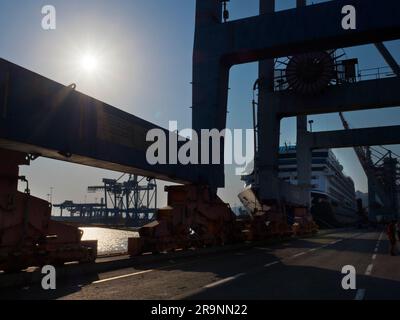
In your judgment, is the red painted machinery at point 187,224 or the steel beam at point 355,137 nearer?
the red painted machinery at point 187,224

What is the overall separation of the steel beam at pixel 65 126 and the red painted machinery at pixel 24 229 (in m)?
0.76

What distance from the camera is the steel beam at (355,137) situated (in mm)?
49094

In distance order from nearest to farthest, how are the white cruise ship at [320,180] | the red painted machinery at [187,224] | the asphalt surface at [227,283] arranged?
the asphalt surface at [227,283] < the red painted machinery at [187,224] < the white cruise ship at [320,180]

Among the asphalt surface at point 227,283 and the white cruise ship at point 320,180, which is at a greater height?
the white cruise ship at point 320,180

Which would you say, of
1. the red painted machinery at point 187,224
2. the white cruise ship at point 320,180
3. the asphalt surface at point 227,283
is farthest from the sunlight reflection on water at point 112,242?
the white cruise ship at point 320,180

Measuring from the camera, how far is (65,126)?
39.9 feet

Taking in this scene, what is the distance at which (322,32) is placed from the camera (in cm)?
2072

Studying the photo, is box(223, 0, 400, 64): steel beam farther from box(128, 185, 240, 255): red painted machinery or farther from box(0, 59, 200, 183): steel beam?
box(0, 59, 200, 183): steel beam

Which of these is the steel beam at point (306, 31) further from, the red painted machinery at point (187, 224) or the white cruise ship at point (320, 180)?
the white cruise ship at point (320, 180)

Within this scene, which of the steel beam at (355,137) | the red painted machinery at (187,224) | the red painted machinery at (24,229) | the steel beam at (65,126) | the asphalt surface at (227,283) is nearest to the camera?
the asphalt surface at (227,283)

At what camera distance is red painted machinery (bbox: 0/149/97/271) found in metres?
10.3

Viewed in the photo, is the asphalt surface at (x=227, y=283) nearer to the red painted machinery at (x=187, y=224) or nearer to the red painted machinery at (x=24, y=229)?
the red painted machinery at (x=24, y=229)

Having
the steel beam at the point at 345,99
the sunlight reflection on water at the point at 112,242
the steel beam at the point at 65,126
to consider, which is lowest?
the sunlight reflection on water at the point at 112,242
